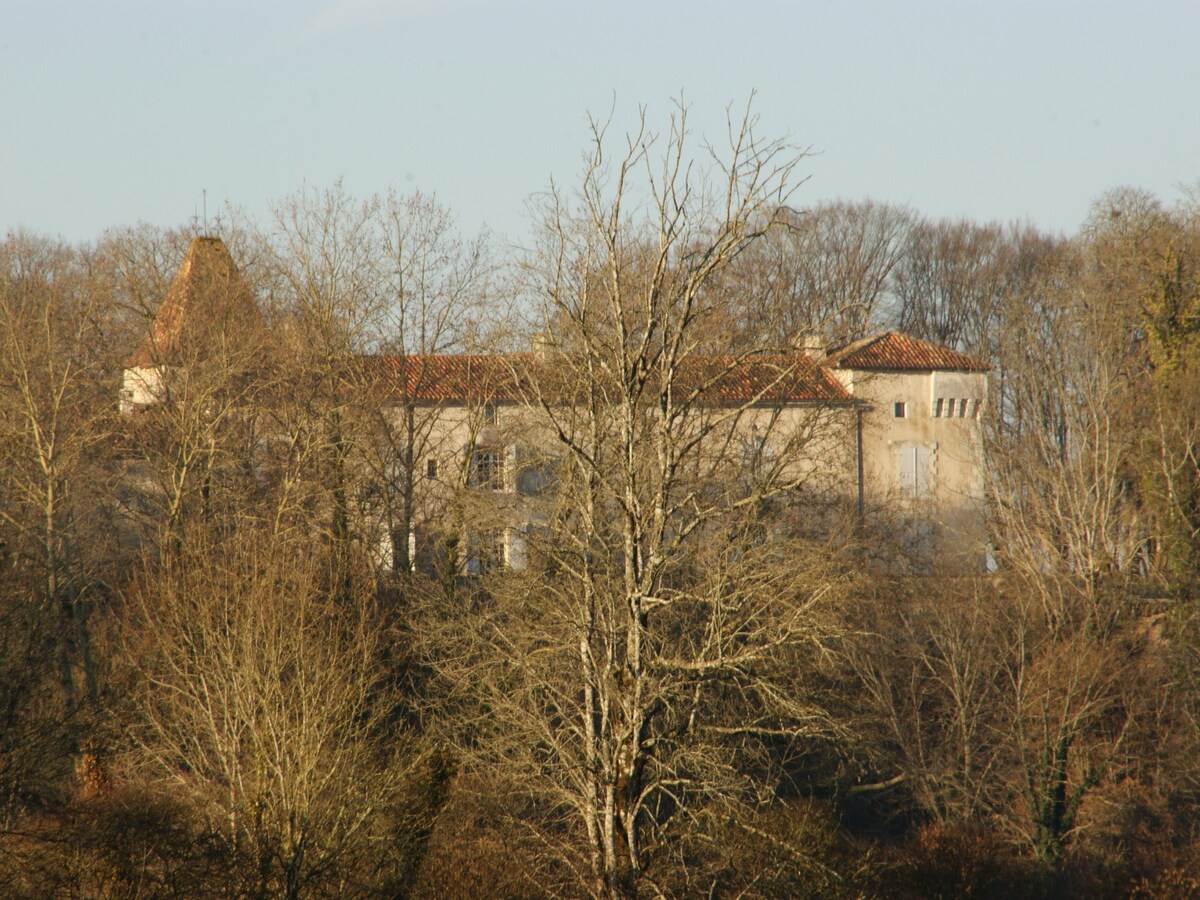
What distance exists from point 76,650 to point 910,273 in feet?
158

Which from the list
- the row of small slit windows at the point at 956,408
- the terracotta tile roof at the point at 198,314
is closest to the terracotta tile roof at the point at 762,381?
the row of small slit windows at the point at 956,408

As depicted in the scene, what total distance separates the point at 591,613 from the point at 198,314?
20448mm

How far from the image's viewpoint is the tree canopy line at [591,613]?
48.2ft

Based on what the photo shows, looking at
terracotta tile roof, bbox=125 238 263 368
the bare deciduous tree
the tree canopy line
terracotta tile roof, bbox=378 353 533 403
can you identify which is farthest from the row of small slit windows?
the bare deciduous tree

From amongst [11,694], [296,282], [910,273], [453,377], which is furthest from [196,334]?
[910,273]

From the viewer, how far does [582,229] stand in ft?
85.9

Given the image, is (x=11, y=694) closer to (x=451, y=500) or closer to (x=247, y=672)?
(x=247, y=672)

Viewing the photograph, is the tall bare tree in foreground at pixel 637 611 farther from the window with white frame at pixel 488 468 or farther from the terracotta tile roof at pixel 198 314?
the terracotta tile roof at pixel 198 314

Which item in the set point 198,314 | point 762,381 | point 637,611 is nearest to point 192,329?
point 198,314

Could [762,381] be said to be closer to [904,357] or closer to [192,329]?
[192,329]

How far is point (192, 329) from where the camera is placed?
31.9 metres

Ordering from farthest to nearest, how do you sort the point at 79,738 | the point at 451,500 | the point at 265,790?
the point at 451,500 < the point at 79,738 < the point at 265,790

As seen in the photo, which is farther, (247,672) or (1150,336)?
(1150,336)

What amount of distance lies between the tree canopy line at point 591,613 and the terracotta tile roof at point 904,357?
5.84 ft
